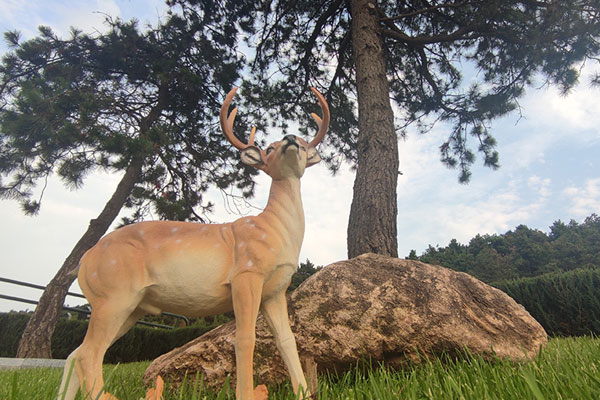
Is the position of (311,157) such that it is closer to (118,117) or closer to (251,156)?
(251,156)

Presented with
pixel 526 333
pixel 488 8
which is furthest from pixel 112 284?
Result: pixel 488 8

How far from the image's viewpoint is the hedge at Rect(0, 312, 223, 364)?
6316 mm

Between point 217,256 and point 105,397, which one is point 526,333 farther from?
point 105,397

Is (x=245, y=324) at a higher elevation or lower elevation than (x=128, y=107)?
lower

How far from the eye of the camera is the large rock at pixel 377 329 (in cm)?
212

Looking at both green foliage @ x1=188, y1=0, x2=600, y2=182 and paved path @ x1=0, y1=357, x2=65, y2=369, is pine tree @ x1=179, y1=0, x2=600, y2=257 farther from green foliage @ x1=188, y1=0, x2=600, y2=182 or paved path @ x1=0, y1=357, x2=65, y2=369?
paved path @ x1=0, y1=357, x2=65, y2=369

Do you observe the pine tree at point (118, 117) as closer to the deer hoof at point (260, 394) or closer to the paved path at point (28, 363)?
the paved path at point (28, 363)

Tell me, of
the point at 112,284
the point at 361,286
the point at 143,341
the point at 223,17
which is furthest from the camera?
the point at 223,17

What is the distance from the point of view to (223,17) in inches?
276

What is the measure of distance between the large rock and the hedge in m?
4.43

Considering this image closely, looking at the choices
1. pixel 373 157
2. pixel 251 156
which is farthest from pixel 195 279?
pixel 373 157

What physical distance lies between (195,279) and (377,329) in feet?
4.00

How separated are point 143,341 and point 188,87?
4830mm

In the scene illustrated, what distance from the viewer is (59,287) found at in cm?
573
